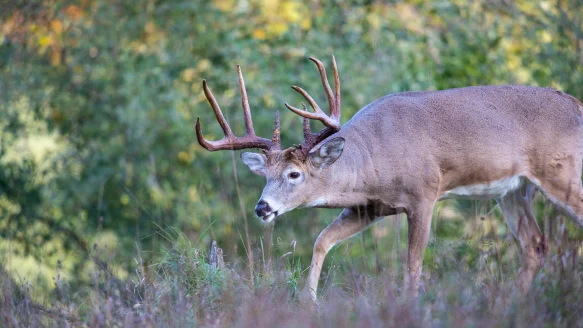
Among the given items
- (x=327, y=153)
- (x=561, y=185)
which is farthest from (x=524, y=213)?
(x=327, y=153)

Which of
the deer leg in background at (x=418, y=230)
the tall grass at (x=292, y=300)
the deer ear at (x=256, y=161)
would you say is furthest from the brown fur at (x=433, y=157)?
the tall grass at (x=292, y=300)

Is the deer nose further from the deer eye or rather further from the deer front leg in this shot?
the deer front leg

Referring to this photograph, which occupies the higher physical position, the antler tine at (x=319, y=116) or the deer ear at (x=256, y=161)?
the antler tine at (x=319, y=116)

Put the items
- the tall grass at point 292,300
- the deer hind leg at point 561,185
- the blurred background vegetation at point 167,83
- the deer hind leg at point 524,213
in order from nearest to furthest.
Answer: the tall grass at point 292,300, the deer hind leg at point 561,185, the deer hind leg at point 524,213, the blurred background vegetation at point 167,83

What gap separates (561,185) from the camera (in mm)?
7102

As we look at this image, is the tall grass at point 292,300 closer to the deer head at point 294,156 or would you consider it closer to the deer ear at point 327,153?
the deer head at point 294,156

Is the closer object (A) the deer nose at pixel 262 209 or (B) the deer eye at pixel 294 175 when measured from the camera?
(A) the deer nose at pixel 262 209

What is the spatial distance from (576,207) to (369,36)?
5.95 m

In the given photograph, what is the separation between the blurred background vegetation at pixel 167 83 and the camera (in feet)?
38.9

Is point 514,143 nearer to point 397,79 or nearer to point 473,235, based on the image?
point 473,235

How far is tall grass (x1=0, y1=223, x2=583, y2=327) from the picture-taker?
415cm

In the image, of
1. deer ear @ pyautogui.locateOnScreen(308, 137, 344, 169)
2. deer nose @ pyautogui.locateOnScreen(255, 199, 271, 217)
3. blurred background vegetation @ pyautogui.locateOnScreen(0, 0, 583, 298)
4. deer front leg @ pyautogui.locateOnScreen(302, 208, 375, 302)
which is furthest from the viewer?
blurred background vegetation @ pyautogui.locateOnScreen(0, 0, 583, 298)

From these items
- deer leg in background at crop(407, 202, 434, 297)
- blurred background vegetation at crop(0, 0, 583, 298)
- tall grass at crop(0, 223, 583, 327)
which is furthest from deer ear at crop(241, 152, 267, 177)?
blurred background vegetation at crop(0, 0, 583, 298)

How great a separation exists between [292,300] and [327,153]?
148 centimetres
